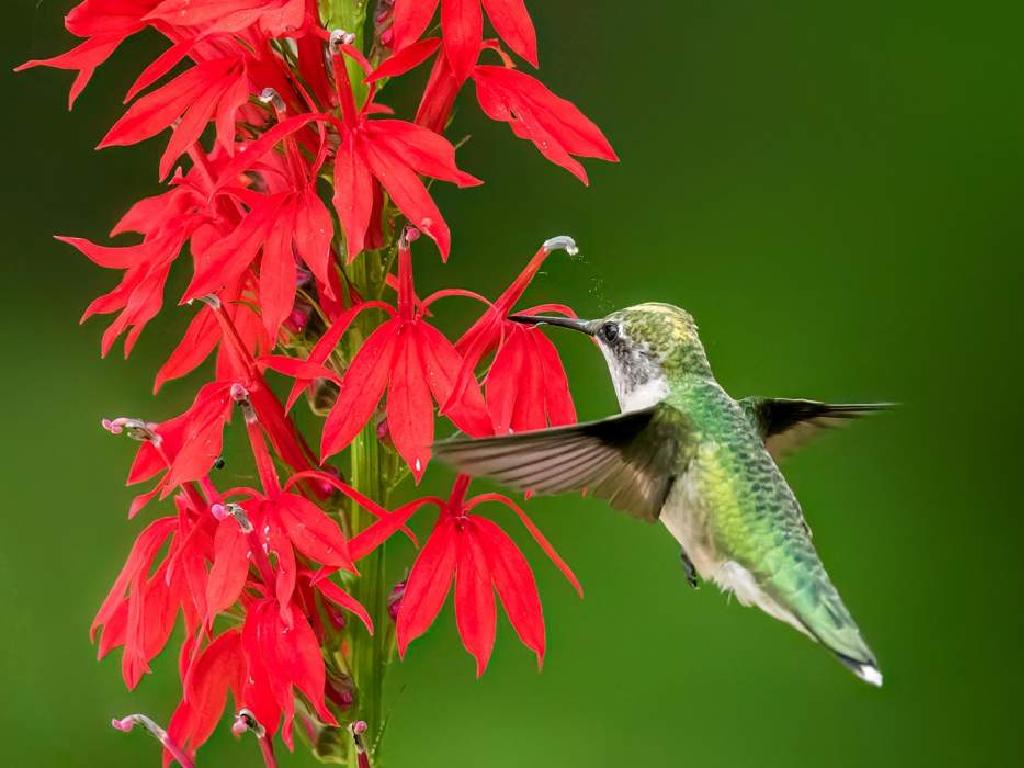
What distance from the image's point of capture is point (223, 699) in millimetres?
1005

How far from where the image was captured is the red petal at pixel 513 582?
0.97 metres

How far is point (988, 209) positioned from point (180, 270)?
1240 mm

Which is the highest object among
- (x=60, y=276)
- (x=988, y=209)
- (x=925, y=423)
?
(x=988, y=209)

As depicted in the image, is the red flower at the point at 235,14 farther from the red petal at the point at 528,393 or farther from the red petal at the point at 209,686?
the red petal at the point at 209,686

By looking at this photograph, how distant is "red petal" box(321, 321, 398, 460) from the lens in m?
0.88

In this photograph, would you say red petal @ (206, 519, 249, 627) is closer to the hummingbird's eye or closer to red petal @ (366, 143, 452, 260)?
red petal @ (366, 143, 452, 260)

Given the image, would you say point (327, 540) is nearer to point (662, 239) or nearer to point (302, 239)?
point (302, 239)

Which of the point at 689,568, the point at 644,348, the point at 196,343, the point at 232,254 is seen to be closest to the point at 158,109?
the point at 232,254

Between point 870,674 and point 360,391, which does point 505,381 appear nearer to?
point 360,391

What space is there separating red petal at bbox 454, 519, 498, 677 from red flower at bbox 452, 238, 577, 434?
0.33ft

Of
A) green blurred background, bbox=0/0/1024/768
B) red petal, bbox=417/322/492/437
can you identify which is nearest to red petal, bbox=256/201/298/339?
red petal, bbox=417/322/492/437

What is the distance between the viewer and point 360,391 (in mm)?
897

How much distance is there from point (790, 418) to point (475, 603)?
476mm

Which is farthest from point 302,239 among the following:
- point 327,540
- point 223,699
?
A: point 223,699
